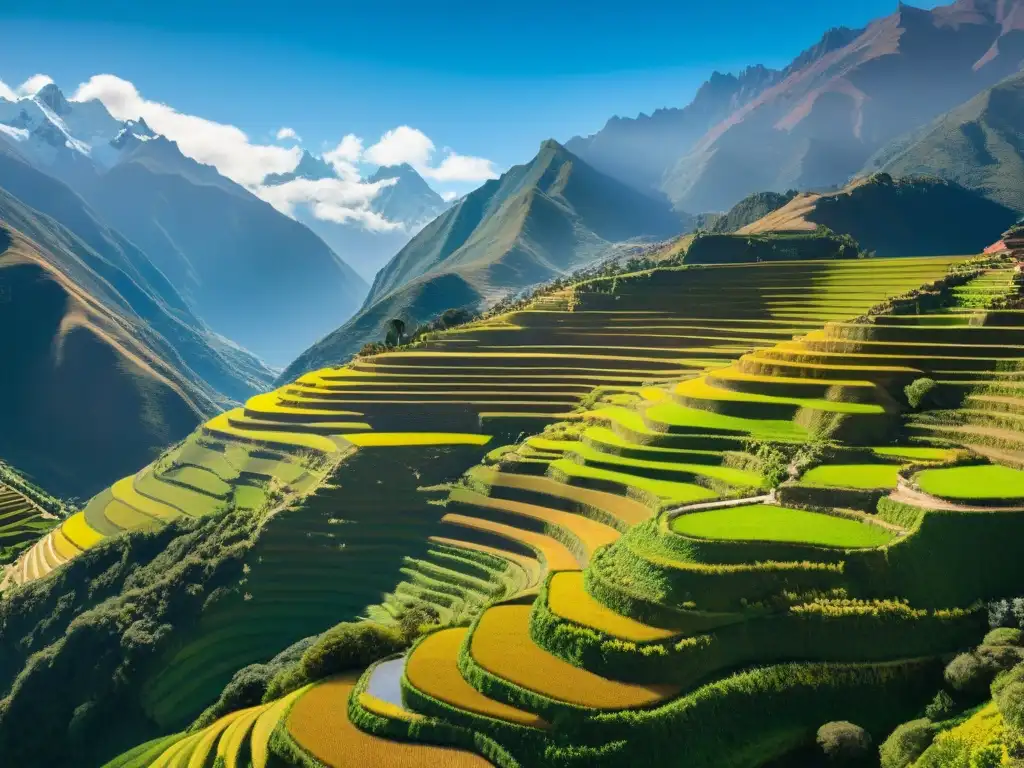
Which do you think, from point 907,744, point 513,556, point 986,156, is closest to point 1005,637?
point 907,744

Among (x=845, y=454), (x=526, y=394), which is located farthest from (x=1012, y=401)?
(x=526, y=394)

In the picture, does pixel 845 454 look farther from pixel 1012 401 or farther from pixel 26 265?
pixel 26 265

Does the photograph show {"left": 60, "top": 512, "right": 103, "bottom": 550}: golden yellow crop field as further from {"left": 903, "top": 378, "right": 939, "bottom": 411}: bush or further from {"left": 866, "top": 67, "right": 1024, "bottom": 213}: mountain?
{"left": 866, "top": 67, "right": 1024, "bottom": 213}: mountain

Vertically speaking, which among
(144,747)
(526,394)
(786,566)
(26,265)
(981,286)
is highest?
(26,265)

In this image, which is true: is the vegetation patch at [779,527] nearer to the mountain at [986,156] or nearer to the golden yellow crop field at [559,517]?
the golden yellow crop field at [559,517]

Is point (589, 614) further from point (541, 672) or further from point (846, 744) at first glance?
point (846, 744)

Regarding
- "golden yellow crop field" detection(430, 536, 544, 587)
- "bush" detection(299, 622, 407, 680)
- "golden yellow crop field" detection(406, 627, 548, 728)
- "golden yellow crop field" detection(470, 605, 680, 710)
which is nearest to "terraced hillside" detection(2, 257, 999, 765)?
"golden yellow crop field" detection(430, 536, 544, 587)

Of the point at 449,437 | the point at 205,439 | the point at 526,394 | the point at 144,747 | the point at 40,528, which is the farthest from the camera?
the point at 40,528
